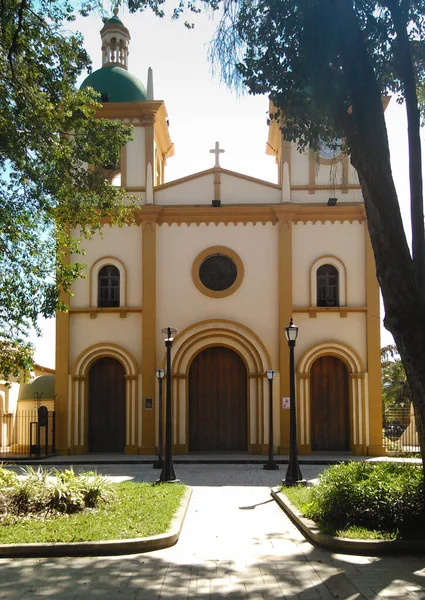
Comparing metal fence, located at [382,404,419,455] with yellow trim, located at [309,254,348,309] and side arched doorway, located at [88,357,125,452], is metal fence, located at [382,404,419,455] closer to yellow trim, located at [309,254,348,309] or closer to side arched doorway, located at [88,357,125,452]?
yellow trim, located at [309,254,348,309]

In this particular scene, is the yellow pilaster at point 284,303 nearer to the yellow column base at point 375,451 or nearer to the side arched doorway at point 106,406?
the yellow column base at point 375,451

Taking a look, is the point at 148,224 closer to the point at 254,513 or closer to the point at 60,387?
the point at 60,387

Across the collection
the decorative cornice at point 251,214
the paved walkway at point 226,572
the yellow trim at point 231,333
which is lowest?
the paved walkway at point 226,572

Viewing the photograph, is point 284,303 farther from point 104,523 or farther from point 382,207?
point 104,523

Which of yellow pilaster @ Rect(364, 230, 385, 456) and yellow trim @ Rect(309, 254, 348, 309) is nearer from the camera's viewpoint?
yellow pilaster @ Rect(364, 230, 385, 456)

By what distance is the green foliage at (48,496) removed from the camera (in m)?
11.5

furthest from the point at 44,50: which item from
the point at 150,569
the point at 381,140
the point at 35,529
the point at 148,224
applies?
the point at 148,224

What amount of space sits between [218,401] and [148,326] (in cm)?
358

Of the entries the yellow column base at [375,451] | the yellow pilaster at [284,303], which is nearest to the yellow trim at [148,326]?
the yellow pilaster at [284,303]

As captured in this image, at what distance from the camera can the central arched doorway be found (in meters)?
26.3

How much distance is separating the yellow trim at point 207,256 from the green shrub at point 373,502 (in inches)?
615

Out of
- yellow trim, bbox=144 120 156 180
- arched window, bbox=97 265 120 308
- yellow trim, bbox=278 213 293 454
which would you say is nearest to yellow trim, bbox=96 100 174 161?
yellow trim, bbox=144 120 156 180

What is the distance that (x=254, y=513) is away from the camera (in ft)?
41.9

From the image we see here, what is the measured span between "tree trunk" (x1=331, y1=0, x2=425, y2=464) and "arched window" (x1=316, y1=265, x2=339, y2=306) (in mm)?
16406
